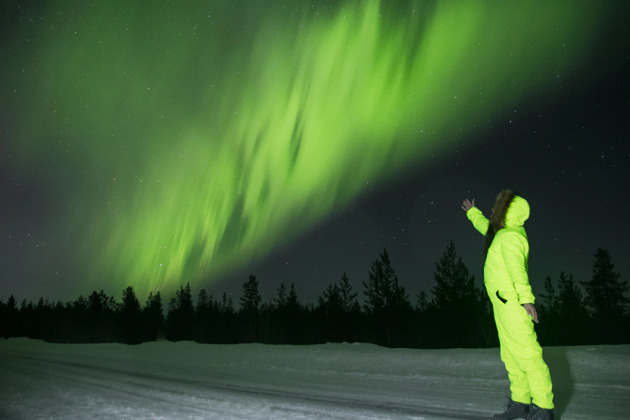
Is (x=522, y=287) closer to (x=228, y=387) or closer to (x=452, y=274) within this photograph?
(x=228, y=387)

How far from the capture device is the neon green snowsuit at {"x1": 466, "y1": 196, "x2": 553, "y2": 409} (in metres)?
3.44

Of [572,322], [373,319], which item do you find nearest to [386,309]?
[373,319]

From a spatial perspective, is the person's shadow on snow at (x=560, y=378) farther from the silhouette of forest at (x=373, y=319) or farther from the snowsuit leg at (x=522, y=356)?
the silhouette of forest at (x=373, y=319)

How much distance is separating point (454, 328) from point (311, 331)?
21182 mm

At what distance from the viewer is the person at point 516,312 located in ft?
11.2

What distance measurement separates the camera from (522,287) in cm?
350

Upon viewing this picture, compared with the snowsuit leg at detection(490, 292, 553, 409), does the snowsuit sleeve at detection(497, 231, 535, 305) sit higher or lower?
higher

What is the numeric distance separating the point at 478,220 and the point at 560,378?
491 cm

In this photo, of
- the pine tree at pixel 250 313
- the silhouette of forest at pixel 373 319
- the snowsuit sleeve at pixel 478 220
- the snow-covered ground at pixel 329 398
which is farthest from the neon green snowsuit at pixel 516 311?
the pine tree at pixel 250 313

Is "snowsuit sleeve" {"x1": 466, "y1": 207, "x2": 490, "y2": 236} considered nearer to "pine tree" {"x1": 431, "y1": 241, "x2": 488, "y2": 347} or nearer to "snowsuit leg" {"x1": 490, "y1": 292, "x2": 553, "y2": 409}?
"snowsuit leg" {"x1": 490, "y1": 292, "x2": 553, "y2": 409}

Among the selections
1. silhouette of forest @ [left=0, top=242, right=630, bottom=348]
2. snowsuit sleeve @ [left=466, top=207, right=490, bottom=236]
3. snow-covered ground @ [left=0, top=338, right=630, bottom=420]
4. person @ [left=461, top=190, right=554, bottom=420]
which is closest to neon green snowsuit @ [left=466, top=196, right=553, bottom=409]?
person @ [left=461, top=190, right=554, bottom=420]

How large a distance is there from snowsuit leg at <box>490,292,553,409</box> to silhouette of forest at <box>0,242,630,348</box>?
42.1 m

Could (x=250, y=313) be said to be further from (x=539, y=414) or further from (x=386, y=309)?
(x=539, y=414)

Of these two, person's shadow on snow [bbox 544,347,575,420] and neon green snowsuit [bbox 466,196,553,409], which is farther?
person's shadow on snow [bbox 544,347,575,420]
